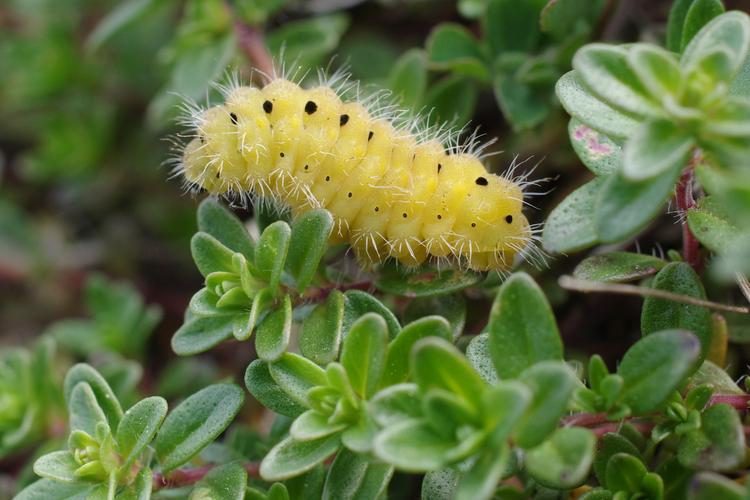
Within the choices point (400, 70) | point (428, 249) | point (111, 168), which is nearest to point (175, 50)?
point (400, 70)

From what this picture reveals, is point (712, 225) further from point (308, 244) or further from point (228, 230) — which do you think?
point (228, 230)

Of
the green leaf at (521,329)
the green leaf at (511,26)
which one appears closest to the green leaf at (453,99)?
the green leaf at (511,26)

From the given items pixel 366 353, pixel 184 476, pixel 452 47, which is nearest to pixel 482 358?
pixel 366 353

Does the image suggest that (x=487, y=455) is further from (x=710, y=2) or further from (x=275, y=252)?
(x=710, y=2)

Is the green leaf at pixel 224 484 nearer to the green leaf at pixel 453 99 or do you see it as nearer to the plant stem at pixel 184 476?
the plant stem at pixel 184 476

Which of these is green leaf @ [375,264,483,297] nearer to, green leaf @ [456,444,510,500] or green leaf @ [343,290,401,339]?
green leaf @ [343,290,401,339]

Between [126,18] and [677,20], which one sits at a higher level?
[126,18]
